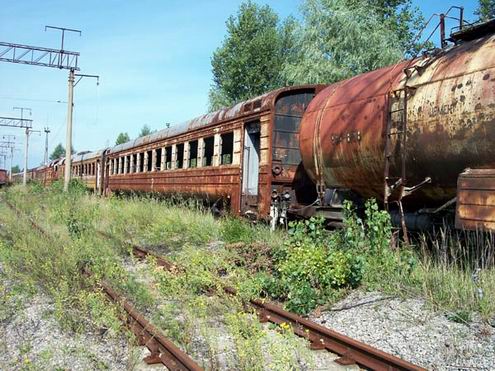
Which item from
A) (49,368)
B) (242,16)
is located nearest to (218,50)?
(242,16)

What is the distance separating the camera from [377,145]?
7199mm

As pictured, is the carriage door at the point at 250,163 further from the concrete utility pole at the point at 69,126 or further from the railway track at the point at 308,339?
the concrete utility pole at the point at 69,126

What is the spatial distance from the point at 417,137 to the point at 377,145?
74 cm

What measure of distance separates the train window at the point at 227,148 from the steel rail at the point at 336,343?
6737mm

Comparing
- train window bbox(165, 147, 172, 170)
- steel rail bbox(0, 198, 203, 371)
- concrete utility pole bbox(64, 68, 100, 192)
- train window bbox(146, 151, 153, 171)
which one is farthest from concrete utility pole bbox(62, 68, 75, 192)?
steel rail bbox(0, 198, 203, 371)

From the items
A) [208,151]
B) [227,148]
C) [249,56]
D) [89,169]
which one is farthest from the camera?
[249,56]

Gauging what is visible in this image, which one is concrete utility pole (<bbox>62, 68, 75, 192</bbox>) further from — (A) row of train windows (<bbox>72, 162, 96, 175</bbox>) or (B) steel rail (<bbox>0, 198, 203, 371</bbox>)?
(B) steel rail (<bbox>0, 198, 203, 371</bbox>)

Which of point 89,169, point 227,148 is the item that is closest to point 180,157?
point 227,148

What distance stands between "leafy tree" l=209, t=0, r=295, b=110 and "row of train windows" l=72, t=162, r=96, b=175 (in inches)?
410

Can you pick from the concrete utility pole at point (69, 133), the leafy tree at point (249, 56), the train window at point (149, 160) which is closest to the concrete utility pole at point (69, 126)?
the concrete utility pole at point (69, 133)

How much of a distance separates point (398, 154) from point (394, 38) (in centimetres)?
2175

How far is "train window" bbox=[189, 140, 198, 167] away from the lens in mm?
14468

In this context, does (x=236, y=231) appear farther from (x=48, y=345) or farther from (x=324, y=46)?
(x=324, y=46)

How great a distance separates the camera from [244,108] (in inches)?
460
